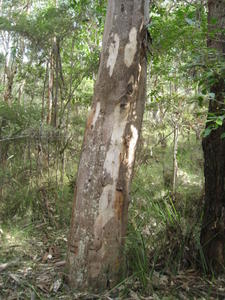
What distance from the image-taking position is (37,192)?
17.2 feet

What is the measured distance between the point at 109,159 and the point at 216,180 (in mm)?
1105

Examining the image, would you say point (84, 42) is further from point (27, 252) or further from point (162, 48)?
point (27, 252)

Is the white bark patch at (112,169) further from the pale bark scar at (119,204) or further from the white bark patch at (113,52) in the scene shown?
the white bark patch at (113,52)

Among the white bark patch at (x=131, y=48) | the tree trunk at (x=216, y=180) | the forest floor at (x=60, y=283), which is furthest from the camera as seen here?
the tree trunk at (x=216, y=180)

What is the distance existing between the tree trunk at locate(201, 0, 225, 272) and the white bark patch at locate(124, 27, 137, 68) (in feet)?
2.39

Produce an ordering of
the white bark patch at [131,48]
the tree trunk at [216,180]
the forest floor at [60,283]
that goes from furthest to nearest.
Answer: the tree trunk at [216,180], the white bark patch at [131,48], the forest floor at [60,283]

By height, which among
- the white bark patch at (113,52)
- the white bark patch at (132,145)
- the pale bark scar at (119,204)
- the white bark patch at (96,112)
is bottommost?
the pale bark scar at (119,204)

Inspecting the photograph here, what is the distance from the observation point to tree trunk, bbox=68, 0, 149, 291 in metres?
2.92

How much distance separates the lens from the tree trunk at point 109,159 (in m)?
2.92

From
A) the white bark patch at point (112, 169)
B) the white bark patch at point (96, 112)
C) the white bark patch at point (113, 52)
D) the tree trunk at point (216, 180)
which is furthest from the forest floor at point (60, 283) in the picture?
the white bark patch at point (113, 52)

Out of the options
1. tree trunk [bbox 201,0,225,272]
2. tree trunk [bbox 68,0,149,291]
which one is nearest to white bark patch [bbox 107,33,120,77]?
tree trunk [bbox 68,0,149,291]

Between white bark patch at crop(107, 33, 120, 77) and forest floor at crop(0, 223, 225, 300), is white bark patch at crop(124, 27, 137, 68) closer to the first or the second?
white bark patch at crop(107, 33, 120, 77)

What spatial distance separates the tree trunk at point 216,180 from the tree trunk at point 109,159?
78 cm

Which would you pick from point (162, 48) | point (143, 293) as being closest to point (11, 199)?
point (143, 293)
